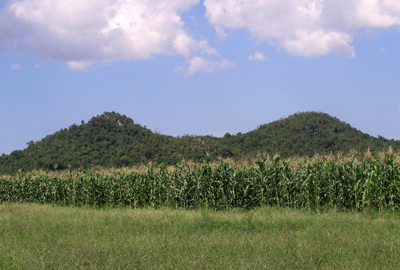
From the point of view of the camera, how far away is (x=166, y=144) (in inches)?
2247

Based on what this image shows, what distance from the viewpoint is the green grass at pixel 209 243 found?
6047 millimetres

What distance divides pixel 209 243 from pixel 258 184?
297 inches

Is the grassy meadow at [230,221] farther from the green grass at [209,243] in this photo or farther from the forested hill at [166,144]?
the forested hill at [166,144]

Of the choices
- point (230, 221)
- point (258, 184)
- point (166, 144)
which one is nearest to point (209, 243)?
point (230, 221)

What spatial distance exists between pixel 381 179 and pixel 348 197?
1.51m

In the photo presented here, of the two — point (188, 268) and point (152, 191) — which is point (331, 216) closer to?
point (188, 268)

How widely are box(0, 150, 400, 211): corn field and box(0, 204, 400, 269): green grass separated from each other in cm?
160

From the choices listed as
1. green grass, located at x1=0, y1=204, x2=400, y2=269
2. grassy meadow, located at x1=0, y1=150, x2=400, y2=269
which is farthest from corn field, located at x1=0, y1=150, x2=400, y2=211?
green grass, located at x1=0, y1=204, x2=400, y2=269

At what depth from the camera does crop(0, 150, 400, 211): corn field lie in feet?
40.9

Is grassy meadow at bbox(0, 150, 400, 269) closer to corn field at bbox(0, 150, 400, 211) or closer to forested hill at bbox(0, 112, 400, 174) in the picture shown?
corn field at bbox(0, 150, 400, 211)

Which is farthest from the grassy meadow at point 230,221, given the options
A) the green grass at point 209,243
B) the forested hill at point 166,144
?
the forested hill at point 166,144

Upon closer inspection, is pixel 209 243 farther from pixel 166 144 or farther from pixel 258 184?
pixel 166 144

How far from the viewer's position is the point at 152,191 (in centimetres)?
1759

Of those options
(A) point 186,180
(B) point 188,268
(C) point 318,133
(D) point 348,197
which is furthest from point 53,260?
(C) point 318,133
